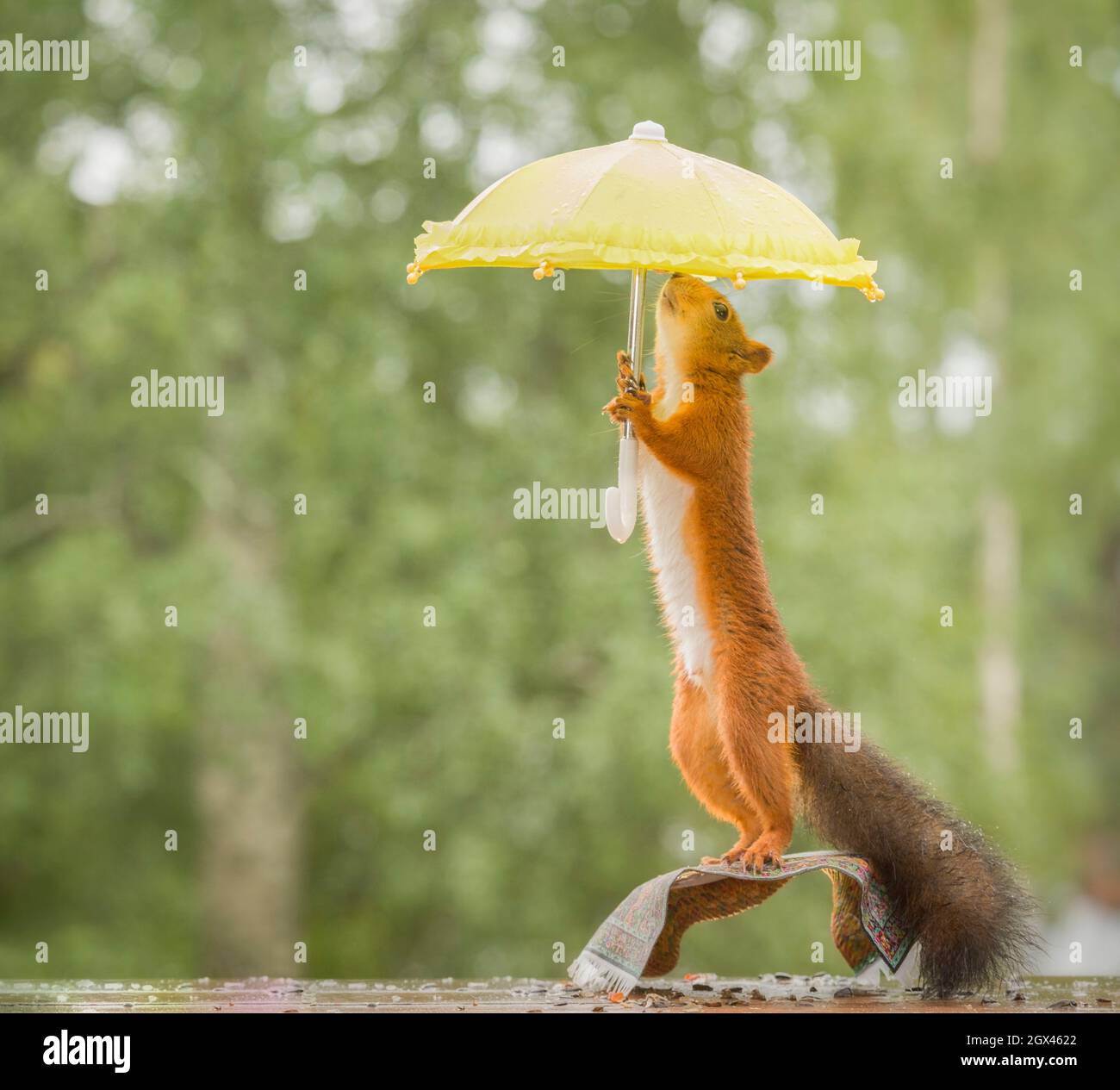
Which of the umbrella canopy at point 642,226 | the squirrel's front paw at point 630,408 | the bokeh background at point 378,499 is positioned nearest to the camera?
the umbrella canopy at point 642,226

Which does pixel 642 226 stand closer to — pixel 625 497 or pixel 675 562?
pixel 625 497

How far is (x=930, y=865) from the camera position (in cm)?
480

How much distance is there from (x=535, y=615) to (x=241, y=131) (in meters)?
4.19

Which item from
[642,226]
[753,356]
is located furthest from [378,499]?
[642,226]

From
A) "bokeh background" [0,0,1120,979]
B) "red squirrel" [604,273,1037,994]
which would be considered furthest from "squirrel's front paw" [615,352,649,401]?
"bokeh background" [0,0,1120,979]

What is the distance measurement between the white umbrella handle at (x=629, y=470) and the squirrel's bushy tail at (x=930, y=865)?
0.86 m

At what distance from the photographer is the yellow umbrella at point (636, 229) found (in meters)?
4.45

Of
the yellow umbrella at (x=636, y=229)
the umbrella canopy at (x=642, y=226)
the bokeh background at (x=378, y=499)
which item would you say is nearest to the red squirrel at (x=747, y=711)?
the yellow umbrella at (x=636, y=229)

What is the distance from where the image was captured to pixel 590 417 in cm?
1235

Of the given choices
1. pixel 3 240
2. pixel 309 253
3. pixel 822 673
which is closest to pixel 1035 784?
pixel 822 673

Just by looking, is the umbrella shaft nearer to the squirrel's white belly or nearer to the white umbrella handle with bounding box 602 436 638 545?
the white umbrella handle with bounding box 602 436 638 545

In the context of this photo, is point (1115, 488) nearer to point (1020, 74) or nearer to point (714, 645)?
point (1020, 74)

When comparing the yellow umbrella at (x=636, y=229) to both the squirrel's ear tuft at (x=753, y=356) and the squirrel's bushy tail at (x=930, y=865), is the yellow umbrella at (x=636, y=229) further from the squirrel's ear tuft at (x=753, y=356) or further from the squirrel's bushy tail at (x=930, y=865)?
the squirrel's bushy tail at (x=930, y=865)

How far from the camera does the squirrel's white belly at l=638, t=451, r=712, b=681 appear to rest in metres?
4.87
